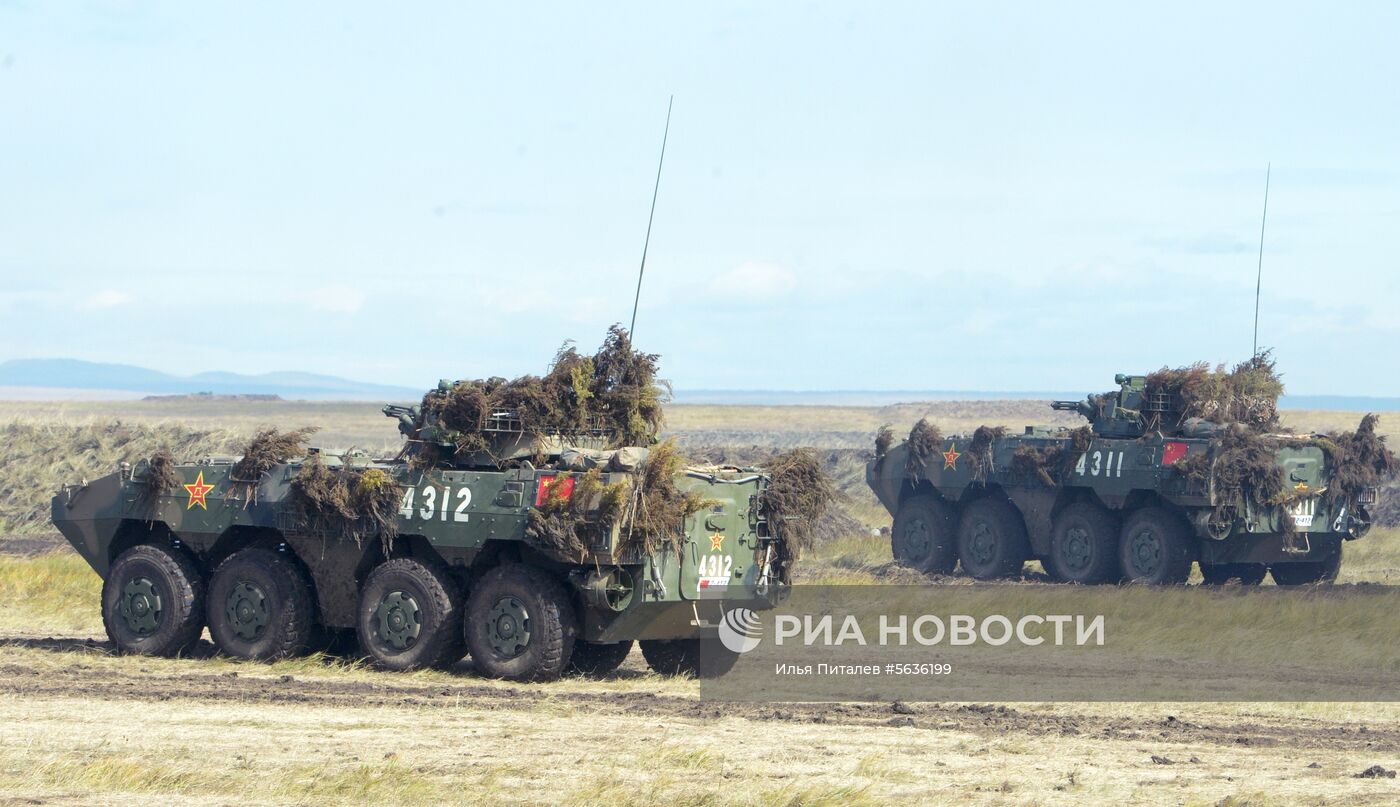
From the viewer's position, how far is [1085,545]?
25.0m

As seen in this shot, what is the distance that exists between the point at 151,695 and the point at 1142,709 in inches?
288

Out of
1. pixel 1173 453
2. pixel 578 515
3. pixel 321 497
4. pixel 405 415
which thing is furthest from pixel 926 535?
pixel 578 515

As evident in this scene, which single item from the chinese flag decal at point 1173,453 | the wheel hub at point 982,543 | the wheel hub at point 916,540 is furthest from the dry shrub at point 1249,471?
the wheel hub at point 916,540

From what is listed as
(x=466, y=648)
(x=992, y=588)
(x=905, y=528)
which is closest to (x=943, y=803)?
(x=466, y=648)

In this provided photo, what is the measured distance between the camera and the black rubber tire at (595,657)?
1543 centimetres

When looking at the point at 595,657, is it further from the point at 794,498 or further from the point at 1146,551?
the point at 1146,551

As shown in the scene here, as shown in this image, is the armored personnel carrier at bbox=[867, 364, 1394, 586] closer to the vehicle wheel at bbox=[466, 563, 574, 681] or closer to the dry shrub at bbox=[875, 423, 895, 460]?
the dry shrub at bbox=[875, 423, 895, 460]

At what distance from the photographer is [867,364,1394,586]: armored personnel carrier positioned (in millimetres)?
22938

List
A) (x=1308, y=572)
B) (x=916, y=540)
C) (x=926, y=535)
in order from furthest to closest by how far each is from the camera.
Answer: (x=916, y=540), (x=926, y=535), (x=1308, y=572)

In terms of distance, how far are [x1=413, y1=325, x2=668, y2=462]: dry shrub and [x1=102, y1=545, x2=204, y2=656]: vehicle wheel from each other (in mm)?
2400

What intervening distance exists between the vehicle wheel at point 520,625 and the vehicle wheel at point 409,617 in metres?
0.19

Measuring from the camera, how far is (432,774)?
10.8 metres

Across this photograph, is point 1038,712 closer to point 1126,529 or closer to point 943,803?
point 943,803

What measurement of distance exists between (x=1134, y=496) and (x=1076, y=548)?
4.13 feet
